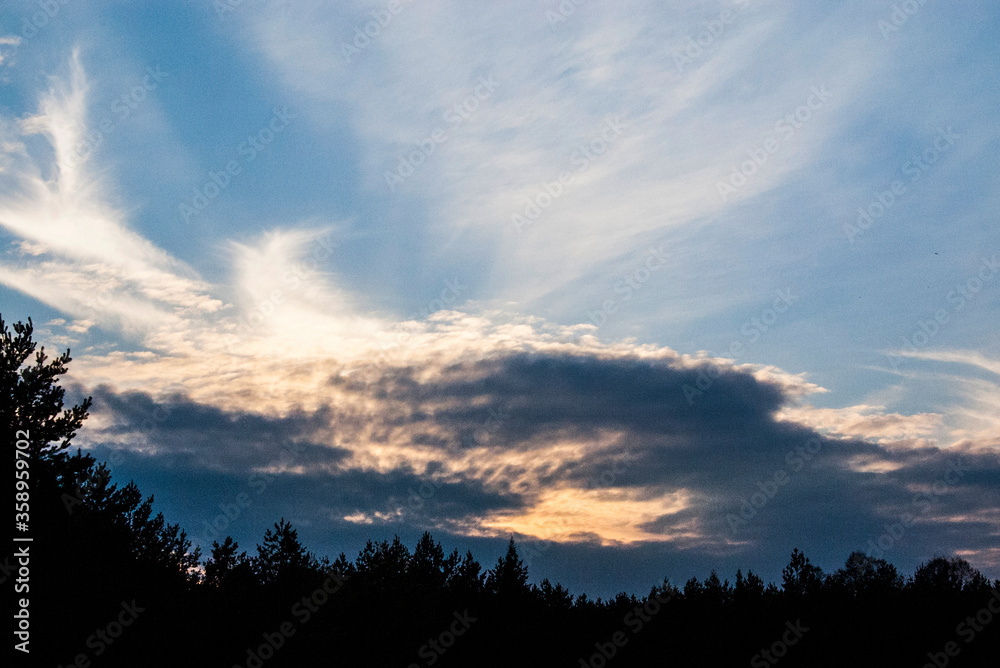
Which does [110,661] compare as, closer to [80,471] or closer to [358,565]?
[80,471]

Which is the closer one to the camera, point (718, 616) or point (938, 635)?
point (938, 635)

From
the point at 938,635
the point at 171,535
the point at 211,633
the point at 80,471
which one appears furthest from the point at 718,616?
the point at 171,535

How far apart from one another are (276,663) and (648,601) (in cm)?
2685

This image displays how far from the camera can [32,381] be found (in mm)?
34875

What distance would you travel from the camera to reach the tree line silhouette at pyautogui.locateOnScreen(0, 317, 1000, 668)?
30562mm

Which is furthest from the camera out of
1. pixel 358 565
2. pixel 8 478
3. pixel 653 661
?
pixel 358 565

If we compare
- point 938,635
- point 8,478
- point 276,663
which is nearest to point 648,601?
point 938,635

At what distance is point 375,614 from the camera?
54.8 metres

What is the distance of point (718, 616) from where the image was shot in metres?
43.8

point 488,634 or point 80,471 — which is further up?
point 80,471

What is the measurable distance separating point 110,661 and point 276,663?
1503 cm

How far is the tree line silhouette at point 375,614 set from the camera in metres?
30.6

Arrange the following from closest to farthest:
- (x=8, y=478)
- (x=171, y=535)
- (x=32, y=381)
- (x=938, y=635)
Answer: (x=8, y=478) → (x=938, y=635) → (x=32, y=381) → (x=171, y=535)

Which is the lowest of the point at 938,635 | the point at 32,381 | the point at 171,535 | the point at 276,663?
the point at 276,663
